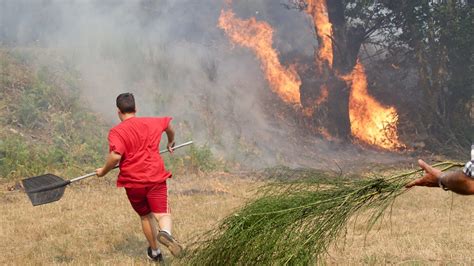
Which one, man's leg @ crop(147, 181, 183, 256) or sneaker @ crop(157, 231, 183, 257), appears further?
man's leg @ crop(147, 181, 183, 256)

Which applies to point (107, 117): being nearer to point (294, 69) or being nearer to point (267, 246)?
point (294, 69)

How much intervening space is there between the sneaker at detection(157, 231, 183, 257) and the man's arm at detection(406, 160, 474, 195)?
2.58 meters

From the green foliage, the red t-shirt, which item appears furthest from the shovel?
the green foliage

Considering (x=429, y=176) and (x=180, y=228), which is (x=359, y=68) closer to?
(x=180, y=228)

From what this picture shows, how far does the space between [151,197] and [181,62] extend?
12345 mm

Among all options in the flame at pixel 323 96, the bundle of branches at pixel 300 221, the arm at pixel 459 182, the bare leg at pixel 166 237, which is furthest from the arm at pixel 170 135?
the flame at pixel 323 96

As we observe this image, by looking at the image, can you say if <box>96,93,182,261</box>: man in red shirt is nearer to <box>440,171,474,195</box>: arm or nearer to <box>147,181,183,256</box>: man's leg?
<box>147,181,183,256</box>: man's leg

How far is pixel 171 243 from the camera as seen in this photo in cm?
513

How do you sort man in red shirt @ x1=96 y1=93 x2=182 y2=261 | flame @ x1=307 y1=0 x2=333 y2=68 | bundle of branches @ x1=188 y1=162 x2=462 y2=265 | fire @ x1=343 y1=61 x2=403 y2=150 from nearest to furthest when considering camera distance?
bundle of branches @ x1=188 y1=162 x2=462 y2=265
man in red shirt @ x1=96 y1=93 x2=182 y2=261
fire @ x1=343 y1=61 x2=403 y2=150
flame @ x1=307 y1=0 x2=333 y2=68

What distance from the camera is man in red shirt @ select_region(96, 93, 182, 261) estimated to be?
17.8 ft

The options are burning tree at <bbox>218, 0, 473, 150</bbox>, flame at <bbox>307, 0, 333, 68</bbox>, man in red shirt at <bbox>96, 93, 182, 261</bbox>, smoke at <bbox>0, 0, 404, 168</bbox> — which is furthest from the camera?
flame at <bbox>307, 0, 333, 68</bbox>

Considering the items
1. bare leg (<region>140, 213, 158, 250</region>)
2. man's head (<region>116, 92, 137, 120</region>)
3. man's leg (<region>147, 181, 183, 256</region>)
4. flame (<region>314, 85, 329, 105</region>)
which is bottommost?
flame (<region>314, 85, 329, 105</region>)

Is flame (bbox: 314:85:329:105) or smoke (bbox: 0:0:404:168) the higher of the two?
smoke (bbox: 0:0:404:168)

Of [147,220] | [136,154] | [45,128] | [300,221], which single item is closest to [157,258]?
[147,220]
